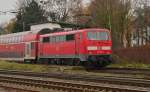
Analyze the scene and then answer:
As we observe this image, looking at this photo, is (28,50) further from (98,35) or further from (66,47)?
(98,35)

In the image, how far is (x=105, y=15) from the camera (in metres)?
54.4

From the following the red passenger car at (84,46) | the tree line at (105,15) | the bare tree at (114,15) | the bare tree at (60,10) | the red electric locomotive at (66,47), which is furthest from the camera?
the bare tree at (60,10)

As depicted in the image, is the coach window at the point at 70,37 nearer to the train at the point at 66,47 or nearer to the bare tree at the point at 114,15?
the train at the point at 66,47

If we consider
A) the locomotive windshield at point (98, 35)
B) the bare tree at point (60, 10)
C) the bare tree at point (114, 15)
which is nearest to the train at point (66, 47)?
the locomotive windshield at point (98, 35)

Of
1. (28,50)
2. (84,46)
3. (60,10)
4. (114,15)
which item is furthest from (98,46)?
(60,10)

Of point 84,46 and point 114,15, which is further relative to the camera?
point 114,15

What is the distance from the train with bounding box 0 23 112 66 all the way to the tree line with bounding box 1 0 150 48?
13.6 metres

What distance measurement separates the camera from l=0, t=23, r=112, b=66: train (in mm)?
27980

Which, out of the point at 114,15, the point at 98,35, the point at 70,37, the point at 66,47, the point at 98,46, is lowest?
the point at 66,47

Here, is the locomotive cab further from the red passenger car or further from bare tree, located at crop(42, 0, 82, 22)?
bare tree, located at crop(42, 0, 82, 22)

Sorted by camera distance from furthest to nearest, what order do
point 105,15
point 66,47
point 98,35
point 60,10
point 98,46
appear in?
1. point 60,10
2. point 105,15
3. point 66,47
4. point 98,35
5. point 98,46

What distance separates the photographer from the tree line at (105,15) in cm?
5528

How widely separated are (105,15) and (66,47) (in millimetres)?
25293

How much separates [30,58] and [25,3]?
41002 millimetres
